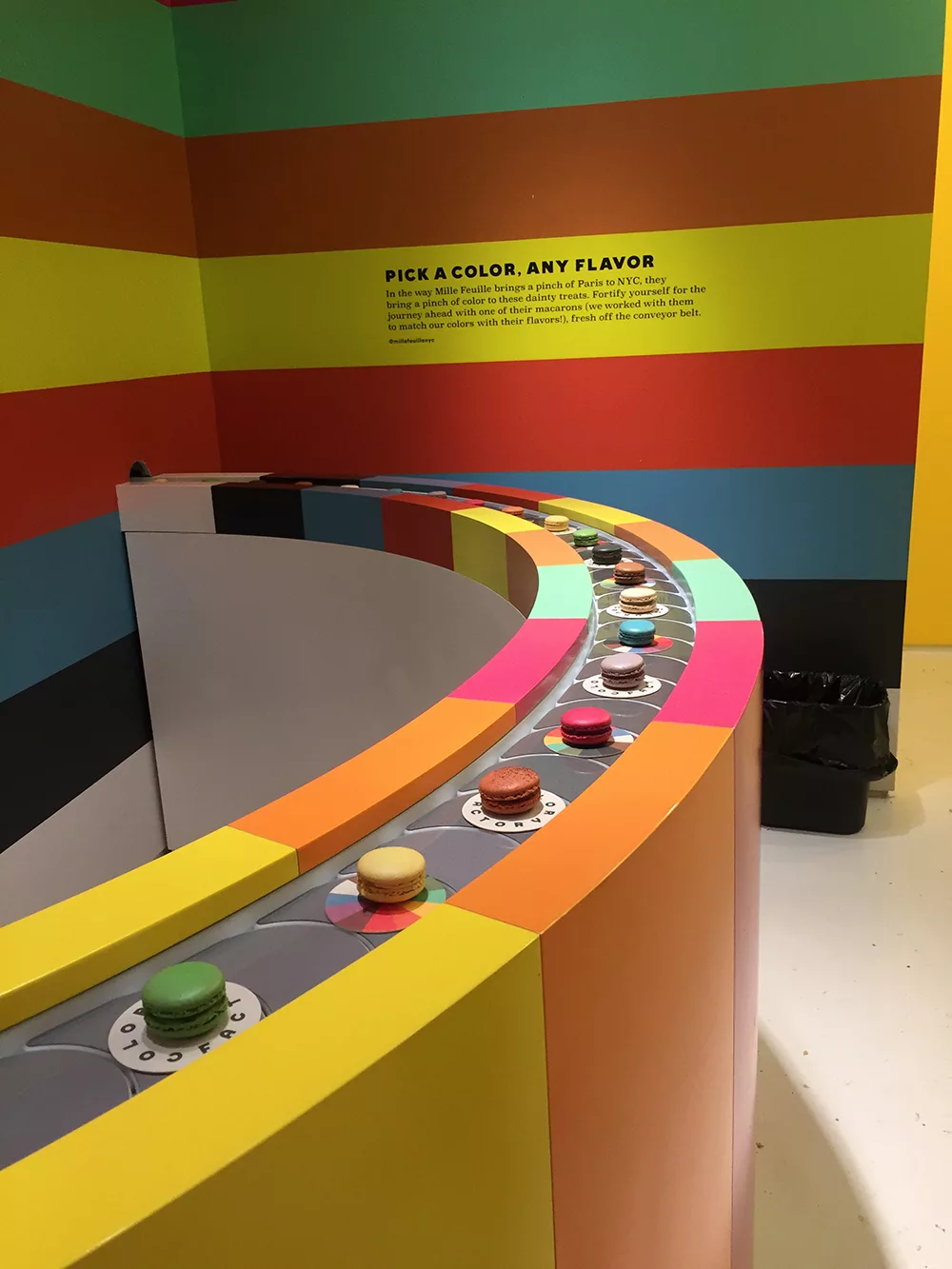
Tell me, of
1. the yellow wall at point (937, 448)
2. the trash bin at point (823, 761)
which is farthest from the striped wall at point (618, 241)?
the yellow wall at point (937, 448)

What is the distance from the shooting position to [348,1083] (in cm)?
52

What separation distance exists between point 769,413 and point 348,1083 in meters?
2.44

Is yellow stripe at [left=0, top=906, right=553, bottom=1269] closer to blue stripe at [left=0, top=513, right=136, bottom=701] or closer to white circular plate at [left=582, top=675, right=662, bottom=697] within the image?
white circular plate at [left=582, top=675, right=662, bottom=697]

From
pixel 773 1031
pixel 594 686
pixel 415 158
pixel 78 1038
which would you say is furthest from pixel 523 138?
pixel 78 1038

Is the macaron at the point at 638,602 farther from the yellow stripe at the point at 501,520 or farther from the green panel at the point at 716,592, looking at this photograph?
the yellow stripe at the point at 501,520

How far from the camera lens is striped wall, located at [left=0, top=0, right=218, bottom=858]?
90.0 inches

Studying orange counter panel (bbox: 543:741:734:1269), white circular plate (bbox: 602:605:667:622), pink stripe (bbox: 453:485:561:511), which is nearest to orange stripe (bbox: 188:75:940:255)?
pink stripe (bbox: 453:485:561:511)

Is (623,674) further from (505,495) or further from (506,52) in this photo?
(506,52)

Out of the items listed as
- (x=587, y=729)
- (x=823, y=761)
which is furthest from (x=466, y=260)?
(x=587, y=729)

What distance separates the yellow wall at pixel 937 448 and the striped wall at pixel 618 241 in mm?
1175

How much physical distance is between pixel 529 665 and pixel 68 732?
5.62 feet

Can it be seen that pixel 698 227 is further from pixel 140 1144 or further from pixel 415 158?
pixel 140 1144

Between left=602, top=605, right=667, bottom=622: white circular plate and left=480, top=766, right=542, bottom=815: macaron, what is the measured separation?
0.57 meters

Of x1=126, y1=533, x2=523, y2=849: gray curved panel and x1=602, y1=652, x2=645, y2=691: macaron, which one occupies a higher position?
x1=602, y1=652, x2=645, y2=691: macaron
